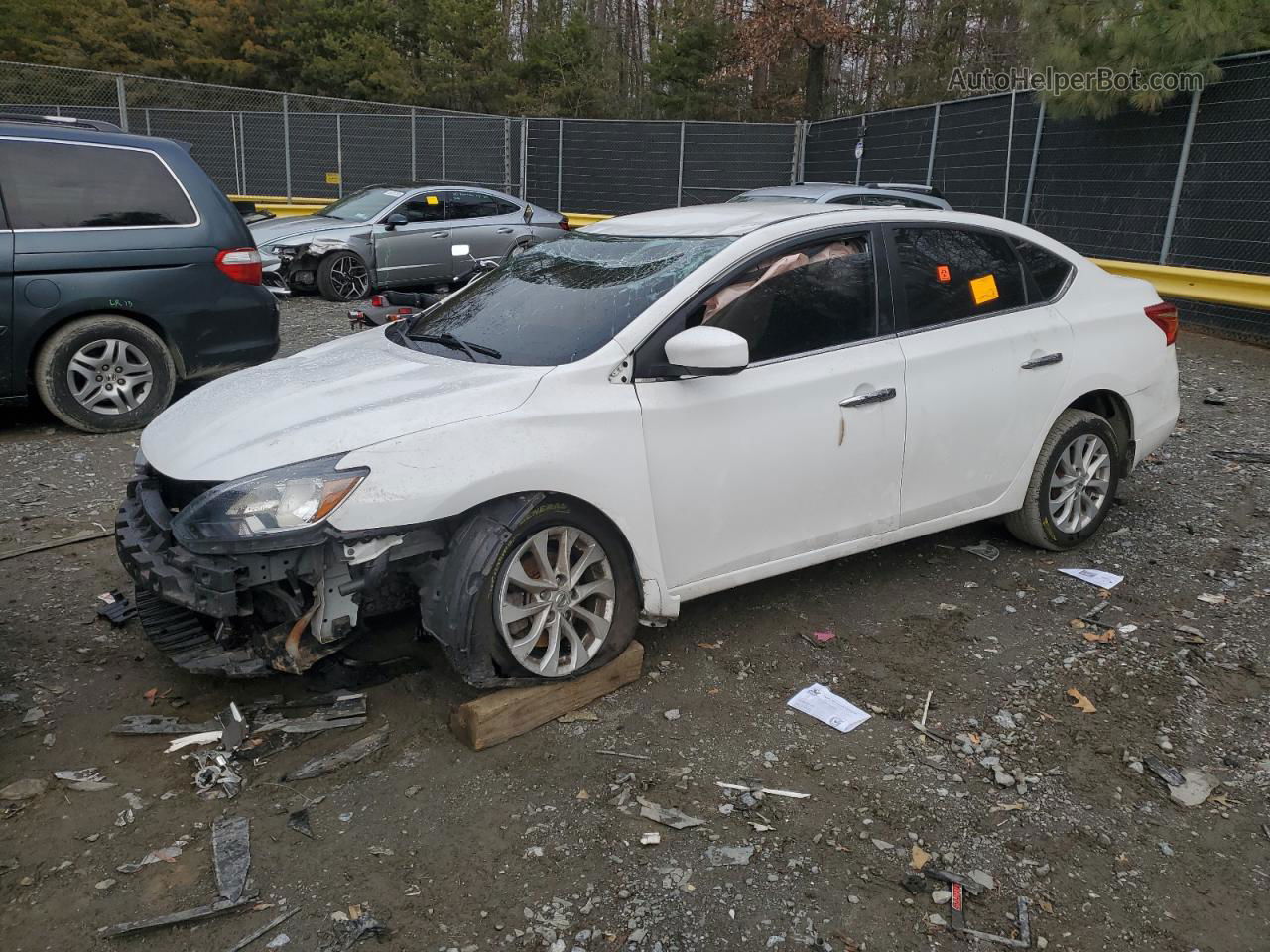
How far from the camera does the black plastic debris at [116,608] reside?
13.7ft

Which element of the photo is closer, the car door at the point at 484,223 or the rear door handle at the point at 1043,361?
the rear door handle at the point at 1043,361

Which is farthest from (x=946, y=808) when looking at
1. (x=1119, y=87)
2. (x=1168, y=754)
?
(x=1119, y=87)

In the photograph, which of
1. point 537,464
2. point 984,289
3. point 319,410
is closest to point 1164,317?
point 984,289

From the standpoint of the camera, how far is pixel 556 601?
137 inches

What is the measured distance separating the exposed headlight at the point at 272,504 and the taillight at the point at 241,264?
14.1 feet

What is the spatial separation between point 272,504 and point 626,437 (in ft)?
3.93

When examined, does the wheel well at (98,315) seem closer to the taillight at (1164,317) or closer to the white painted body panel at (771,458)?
the white painted body panel at (771,458)

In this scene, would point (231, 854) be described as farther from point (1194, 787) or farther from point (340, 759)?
point (1194, 787)

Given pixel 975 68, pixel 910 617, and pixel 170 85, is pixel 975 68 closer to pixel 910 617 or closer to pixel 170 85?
pixel 170 85

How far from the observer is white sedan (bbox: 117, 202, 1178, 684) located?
3.22 meters

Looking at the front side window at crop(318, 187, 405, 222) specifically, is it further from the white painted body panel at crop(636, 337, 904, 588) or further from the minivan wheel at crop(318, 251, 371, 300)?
the white painted body panel at crop(636, 337, 904, 588)

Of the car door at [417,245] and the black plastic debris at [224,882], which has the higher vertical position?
the car door at [417,245]

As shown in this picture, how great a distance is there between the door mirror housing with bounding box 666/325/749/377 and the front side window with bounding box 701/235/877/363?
31 cm

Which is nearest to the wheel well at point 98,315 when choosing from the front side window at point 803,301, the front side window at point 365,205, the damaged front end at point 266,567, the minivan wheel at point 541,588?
the damaged front end at point 266,567
